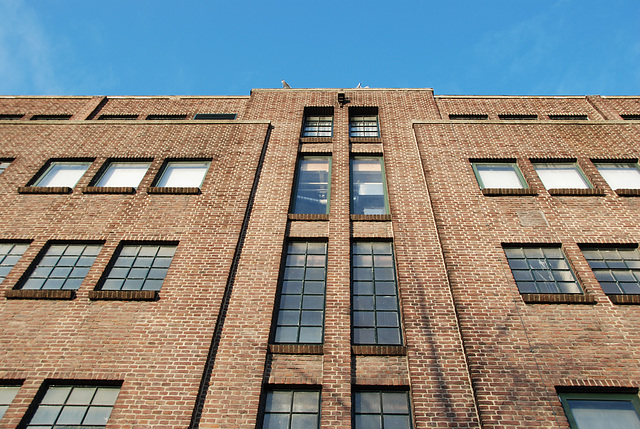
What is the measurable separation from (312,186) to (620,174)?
964cm

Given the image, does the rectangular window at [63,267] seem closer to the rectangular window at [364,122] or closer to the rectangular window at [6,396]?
the rectangular window at [6,396]

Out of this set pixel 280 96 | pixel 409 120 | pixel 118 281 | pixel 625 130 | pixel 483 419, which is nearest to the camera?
pixel 483 419

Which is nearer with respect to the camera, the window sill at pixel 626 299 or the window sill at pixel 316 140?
the window sill at pixel 626 299

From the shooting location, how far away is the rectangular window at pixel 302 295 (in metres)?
8.35

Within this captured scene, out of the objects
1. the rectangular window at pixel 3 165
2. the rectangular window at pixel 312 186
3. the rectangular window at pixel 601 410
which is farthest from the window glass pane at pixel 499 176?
the rectangular window at pixel 3 165

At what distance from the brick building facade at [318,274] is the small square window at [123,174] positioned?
71 mm

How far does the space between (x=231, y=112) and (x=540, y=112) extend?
532 inches

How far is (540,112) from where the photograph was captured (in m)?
16.9

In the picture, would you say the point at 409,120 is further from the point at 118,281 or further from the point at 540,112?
the point at 118,281

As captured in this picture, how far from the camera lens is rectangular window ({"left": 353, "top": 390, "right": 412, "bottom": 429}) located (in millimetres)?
6938

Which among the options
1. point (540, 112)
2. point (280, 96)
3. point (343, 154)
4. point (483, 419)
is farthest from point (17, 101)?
point (540, 112)

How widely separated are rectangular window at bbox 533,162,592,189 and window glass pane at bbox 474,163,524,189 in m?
0.74

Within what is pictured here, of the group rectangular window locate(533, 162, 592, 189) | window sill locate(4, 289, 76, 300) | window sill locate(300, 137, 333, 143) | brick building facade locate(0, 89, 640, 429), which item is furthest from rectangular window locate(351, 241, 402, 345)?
window sill locate(4, 289, 76, 300)

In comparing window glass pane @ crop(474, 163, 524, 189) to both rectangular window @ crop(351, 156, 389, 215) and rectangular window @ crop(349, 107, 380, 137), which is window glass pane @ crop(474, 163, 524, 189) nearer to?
rectangular window @ crop(351, 156, 389, 215)
